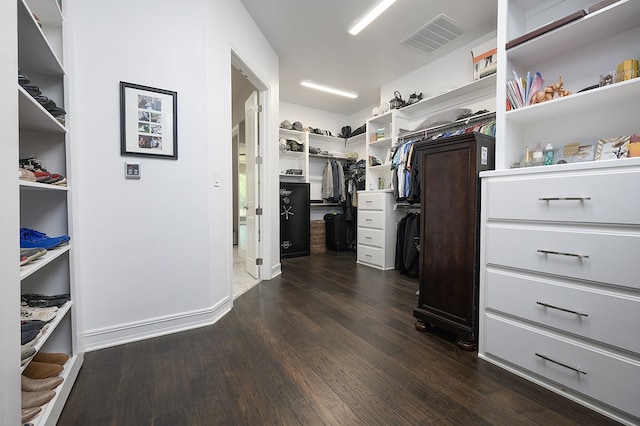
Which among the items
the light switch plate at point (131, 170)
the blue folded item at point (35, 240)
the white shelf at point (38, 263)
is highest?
the light switch plate at point (131, 170)

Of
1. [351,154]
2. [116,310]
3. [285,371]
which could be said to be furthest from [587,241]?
[351,154]

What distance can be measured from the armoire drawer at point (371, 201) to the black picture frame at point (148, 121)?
2559mm

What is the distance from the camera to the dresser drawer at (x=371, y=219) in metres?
3.64

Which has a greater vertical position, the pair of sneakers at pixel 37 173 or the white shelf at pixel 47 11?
the white shelf at pixel 47 11

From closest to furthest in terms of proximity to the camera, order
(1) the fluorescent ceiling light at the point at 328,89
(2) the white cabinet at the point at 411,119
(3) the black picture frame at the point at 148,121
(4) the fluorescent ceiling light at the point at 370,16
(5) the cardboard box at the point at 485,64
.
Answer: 1. (3) the black picture frame at the point at 148,121
2. (4) the fluorescent ceiling light at the point at 370,16
3. (5) the cardboard box at the point at 485,64
4. (2) the white cabinet at the point at 411,119
5. (1) the fluorescent ceiling light at the point at 328,89

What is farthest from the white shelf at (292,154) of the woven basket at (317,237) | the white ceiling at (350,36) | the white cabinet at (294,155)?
the woven basket at (317,237)

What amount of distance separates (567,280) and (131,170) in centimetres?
251

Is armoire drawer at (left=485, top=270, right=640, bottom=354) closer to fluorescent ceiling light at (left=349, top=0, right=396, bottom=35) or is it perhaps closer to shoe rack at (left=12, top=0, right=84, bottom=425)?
shoe rack at (left=12, top=0, right=84, bottom=425)

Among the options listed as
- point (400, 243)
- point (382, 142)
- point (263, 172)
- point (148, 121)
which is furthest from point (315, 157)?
point (148, 121)

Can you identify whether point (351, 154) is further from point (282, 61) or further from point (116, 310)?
point (116, 310)

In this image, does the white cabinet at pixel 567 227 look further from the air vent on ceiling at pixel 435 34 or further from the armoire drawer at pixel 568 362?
the air vent on ceiling at pixel 435 34

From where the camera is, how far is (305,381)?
1.35m

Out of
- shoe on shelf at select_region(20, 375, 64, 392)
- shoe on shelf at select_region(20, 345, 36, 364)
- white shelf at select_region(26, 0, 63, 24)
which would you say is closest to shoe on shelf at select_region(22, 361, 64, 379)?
shoe on shelf at select_region(20, 375, 64, 392)

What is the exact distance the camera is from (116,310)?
1708 mm
